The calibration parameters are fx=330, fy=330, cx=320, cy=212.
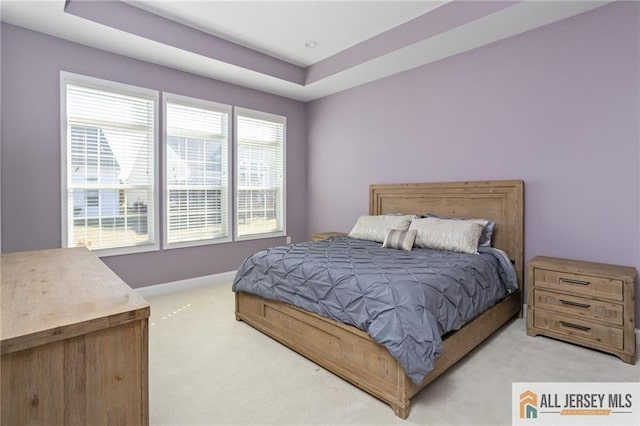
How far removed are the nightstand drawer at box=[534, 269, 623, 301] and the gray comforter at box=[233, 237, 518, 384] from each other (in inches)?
11.2

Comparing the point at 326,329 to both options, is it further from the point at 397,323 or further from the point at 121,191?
the point at 121,191

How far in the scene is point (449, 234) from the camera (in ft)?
10.1

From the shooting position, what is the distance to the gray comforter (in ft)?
5.83

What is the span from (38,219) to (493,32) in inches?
179

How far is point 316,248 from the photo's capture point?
312 centimetres

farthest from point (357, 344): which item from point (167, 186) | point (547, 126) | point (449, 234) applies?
point (167, 186)

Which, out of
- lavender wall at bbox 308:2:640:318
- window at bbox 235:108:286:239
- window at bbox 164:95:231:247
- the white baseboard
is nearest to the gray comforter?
lavender wall at bbox 308:2:640:318

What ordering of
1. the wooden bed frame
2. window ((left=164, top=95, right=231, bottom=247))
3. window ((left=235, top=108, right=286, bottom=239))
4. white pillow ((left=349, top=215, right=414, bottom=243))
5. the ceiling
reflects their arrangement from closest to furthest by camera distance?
the wooden bed frame, the ceiling, white pillow ((left=349, top=215, right=414, bottom=243)), window ((left=164, top=95, right=231, bottom=247)), window ((left=235, top=108, right=286, bottom=239))

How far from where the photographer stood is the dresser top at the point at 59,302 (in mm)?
883

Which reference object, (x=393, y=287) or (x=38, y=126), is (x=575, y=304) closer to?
(x=393, y=287)

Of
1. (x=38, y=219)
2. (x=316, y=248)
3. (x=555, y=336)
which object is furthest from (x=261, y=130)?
(x=555, y=336)

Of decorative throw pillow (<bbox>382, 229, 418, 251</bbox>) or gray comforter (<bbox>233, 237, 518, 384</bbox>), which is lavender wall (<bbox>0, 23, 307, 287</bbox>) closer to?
gray comforter (<bbox>233, 237, 518, 384</bbox>)

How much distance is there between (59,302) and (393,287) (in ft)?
5.04

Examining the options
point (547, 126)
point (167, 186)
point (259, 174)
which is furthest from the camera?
point (259, 174)
